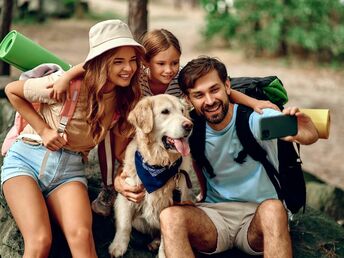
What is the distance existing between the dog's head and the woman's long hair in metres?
0.27

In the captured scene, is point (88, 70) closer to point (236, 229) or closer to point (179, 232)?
point (179, 232)

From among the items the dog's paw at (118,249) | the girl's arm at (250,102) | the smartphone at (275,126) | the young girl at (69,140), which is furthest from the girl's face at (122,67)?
the dog's paw at (118,249)

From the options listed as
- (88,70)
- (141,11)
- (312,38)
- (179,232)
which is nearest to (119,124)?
(88,70)

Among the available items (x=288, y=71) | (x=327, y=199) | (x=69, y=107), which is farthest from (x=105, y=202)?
(x=288, y=71)

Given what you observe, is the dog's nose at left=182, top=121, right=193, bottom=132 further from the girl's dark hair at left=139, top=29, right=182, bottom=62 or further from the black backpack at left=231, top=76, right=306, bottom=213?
the girl's dark hair at left=139, top=29, right=182, bottom=62

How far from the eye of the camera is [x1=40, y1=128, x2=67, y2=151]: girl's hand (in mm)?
3865

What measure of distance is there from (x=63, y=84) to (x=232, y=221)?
1.61 m

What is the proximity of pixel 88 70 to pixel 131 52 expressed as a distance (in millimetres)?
347

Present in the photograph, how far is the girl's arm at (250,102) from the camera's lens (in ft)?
12.5

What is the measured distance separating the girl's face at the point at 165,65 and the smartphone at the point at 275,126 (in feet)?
3.48

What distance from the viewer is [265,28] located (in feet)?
50.1

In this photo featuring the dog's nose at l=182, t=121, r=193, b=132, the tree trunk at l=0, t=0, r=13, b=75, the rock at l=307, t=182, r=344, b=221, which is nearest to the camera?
the dog's nose at l=182, t=121, r=193, b=132

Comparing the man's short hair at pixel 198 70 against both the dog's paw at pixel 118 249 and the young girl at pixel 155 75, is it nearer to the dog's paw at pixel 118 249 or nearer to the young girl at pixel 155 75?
the young girl at pixel 155 75

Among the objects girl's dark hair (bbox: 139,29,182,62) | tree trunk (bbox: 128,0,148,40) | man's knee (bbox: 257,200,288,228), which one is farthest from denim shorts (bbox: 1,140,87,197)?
tree trunk (bbox: 128,0,148,40)
